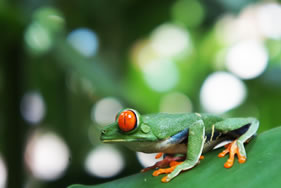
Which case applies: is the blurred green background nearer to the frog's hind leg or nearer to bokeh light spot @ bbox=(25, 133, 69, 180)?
bokeh light spot @ bbox=(25, 133, 69, 180)

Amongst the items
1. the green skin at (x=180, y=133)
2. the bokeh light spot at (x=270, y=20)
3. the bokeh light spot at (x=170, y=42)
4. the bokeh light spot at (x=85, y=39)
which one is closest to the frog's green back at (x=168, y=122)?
the green skin at (x=180, y=133)

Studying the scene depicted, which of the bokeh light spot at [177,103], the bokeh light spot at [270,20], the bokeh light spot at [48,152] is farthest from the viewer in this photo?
the bokeh light spot at [177,103]

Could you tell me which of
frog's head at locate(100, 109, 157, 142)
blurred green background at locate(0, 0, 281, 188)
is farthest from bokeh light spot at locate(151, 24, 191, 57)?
frog's head at locate(100, 109, 157, 142)

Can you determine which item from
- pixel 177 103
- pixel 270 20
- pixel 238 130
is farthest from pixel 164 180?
pixel 177 103

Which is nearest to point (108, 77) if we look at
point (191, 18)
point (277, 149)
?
point (277, 149)

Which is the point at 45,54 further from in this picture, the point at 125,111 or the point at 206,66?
the point at 206,66

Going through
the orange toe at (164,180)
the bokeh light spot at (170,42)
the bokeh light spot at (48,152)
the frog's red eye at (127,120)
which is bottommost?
the bokeh light spot at (48,152)

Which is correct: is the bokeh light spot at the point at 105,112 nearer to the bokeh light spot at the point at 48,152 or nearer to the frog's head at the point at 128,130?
the bokeh light spot at the point at 48,152

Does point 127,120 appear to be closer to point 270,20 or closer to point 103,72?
point 103,72
